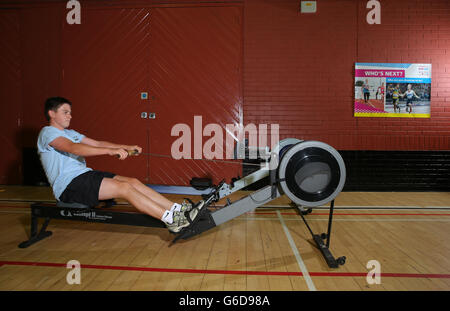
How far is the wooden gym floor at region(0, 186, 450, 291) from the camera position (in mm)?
1918

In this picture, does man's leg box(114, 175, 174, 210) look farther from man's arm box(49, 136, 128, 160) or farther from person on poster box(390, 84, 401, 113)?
person on poster box(390, 84, 401, 113)

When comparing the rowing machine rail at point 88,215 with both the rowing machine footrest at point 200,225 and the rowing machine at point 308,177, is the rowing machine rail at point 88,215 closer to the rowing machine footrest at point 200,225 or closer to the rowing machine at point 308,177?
the rowing machine footrest at point 200,225

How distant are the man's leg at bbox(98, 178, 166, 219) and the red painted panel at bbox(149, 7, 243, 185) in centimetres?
265

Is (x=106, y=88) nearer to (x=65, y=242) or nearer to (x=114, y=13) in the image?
(x=114, y=13)

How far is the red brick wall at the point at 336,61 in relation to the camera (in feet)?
15.6

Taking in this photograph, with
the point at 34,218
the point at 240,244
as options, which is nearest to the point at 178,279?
the point at 240,244

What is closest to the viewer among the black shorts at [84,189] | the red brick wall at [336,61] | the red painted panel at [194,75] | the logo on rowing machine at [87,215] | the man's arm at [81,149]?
the man's arm at [81,149]

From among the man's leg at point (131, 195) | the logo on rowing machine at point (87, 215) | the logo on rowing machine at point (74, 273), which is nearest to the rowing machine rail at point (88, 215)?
the logo on rowing machine at point (87, 215)

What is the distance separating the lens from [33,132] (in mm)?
5172

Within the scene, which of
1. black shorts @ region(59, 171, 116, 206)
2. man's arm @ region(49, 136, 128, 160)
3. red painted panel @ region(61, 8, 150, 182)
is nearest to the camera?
man's arm @ region(49, 136, 128, 160)

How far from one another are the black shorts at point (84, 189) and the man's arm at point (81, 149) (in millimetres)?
234

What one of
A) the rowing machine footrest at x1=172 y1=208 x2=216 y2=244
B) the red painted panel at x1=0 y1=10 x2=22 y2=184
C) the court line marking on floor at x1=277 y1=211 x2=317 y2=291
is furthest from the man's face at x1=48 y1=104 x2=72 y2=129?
the red painted panel at x1=0 y1=10 x2=22 y2=184
